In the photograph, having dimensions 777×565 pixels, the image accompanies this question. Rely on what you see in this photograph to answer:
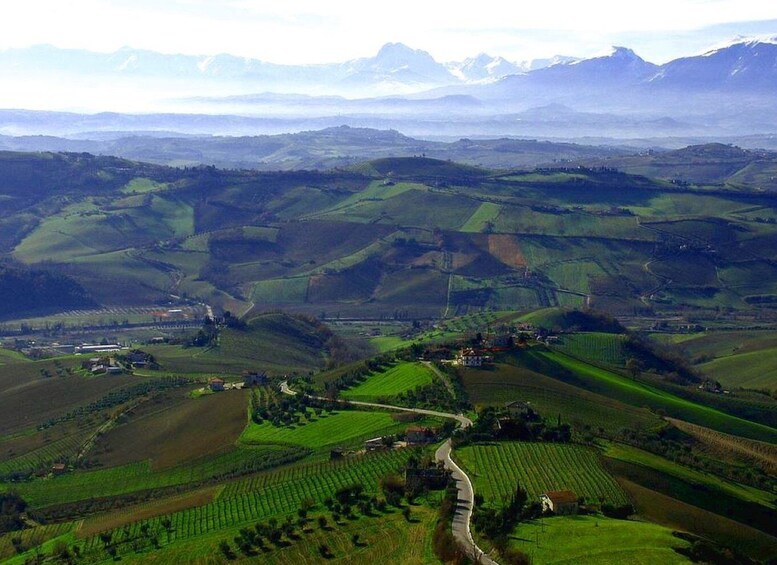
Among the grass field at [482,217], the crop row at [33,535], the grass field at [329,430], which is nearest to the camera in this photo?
the crop row at [33,535]

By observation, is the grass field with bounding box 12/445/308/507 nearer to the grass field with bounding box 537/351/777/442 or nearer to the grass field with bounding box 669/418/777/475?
the grass field with bounding box 669/418/777/475

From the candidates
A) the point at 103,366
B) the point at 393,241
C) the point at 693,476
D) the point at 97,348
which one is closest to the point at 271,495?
the point at 693,476

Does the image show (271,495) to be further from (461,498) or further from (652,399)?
(652,399)

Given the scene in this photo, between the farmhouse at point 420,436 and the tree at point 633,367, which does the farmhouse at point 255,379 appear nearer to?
the farmhouse at point 420,436

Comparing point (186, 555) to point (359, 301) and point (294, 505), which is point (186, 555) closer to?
point (294, 505)

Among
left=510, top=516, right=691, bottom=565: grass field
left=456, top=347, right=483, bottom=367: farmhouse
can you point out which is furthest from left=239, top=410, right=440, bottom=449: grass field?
left=510, top=516, right=691, bottom=565: grass field

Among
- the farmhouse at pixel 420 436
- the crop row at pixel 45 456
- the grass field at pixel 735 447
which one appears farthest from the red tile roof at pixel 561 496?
the crop row at pixel 45 456

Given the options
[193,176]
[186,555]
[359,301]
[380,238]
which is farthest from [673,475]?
[193,176]

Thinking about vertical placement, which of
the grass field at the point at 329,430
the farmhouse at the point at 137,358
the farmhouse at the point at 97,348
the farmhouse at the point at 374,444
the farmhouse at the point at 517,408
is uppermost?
the farmhouse at the point at 517,408
